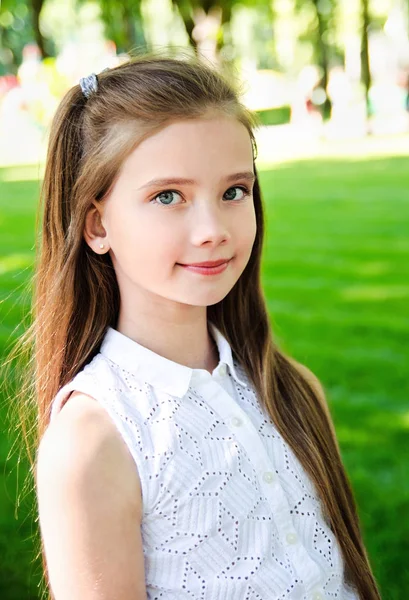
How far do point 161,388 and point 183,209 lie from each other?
13.4 inches

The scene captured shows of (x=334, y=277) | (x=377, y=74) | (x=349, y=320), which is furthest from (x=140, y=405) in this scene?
(x=377, y=74)

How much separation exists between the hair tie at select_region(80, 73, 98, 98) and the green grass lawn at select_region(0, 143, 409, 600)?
18.1 inches

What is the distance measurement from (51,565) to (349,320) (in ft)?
15.1

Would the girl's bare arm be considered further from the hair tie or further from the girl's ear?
the hair tie

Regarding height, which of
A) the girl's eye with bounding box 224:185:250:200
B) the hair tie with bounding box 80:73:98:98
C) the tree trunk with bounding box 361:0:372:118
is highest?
the hair tie with bounding box 80:73:98:98

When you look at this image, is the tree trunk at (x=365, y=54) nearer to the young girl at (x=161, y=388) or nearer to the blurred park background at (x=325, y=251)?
the blurred park background at (x=325, y=251)

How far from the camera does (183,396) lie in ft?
5.69

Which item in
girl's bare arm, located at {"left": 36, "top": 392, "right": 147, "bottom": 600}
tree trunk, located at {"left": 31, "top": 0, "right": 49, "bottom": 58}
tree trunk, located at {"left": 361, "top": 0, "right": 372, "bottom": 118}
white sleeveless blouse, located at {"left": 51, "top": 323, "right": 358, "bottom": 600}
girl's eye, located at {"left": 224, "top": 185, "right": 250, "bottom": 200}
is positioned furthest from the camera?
tree trunk, located at {"left": 361, "top": 0, "right": 372, "bottom": 118}

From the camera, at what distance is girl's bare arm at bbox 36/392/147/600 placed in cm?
149

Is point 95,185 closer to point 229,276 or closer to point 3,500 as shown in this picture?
point 229,276

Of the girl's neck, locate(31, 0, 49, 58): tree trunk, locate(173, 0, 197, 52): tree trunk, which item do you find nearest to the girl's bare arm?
the girl's neck

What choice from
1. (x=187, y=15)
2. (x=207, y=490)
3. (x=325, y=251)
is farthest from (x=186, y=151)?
(x=187, y=15)

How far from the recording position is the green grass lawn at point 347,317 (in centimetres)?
322

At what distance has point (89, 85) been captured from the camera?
178cm
